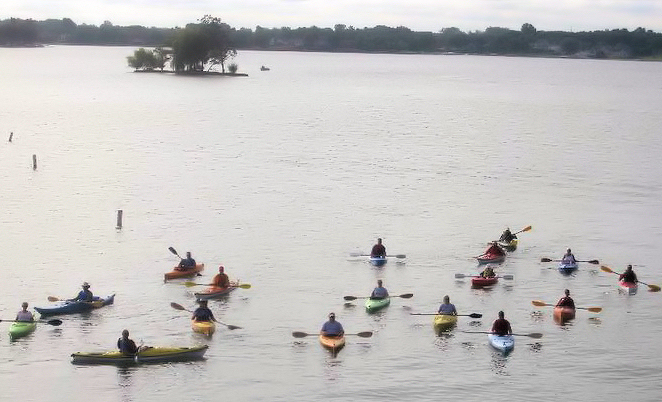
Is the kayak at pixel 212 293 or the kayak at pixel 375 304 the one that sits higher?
the kayak at pixel 375 304

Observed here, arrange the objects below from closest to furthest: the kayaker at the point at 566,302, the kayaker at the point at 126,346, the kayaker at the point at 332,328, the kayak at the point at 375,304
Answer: the kayaker at the point at 126,346 < the kayaker at the point at 332,328 < the kayaker at the point at 566,302 < the kayak at the point at 375,304

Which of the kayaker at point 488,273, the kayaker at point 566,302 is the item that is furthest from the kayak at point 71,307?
the kayaker at point 566,302

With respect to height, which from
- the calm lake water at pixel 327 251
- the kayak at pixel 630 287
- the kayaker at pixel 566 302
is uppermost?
the kayaker at pixel 566 302

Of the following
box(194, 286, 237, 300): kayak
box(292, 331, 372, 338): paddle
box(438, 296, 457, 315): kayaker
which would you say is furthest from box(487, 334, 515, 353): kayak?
box(194, 286, 237, 300): kayak

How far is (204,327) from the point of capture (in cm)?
4547

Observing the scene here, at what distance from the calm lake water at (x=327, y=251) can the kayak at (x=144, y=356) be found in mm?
392

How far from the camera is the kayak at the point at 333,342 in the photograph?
43344 millimetres

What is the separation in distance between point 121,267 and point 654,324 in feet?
89.7

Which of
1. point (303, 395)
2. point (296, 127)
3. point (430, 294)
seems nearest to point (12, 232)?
point (430, 294)

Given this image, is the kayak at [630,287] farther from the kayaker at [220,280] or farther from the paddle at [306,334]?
the kayaker at [220,280]

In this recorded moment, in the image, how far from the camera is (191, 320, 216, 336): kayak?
149 feet

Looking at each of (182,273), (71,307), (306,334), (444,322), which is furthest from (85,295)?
(444,322)

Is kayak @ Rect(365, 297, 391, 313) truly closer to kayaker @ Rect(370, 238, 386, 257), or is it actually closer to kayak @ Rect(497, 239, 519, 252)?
kayaker @ Rect(370, 238, 386, 257)

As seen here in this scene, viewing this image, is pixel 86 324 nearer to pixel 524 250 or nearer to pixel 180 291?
pixel 180 291
